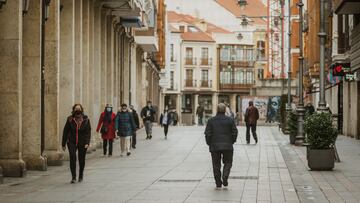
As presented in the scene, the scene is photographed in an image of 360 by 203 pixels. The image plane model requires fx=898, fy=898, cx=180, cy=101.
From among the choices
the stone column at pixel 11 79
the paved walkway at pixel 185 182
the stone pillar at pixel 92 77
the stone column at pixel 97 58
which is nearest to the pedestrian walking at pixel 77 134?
the paved walkway at pixel 185 182

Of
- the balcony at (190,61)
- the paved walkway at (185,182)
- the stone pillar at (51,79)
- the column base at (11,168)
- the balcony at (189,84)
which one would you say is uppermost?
the balcony at (190,61)

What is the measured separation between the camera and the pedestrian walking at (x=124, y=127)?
93.1ft

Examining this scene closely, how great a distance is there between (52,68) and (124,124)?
523cm

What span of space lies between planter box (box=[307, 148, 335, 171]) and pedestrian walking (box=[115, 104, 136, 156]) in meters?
7.99

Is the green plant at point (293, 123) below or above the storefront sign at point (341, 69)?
below

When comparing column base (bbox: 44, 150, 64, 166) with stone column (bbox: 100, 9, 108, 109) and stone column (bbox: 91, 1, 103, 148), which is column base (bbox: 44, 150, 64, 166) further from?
stone column (bbox: 100, 9, 108, 109)

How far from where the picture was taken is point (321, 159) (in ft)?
71.5

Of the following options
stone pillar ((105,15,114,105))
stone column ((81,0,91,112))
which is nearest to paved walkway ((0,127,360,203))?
stone column ((81,0,91,112))

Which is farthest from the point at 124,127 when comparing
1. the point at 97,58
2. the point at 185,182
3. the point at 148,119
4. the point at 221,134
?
the point at 148,119

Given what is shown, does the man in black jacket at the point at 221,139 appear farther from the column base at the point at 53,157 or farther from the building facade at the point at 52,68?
the column base at the point at 53,157

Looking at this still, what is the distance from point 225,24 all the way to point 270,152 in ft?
329

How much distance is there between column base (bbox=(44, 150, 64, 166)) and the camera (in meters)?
23.8

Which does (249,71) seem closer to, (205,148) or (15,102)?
(205,148)

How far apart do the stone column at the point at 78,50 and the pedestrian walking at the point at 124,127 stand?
1.44 m
